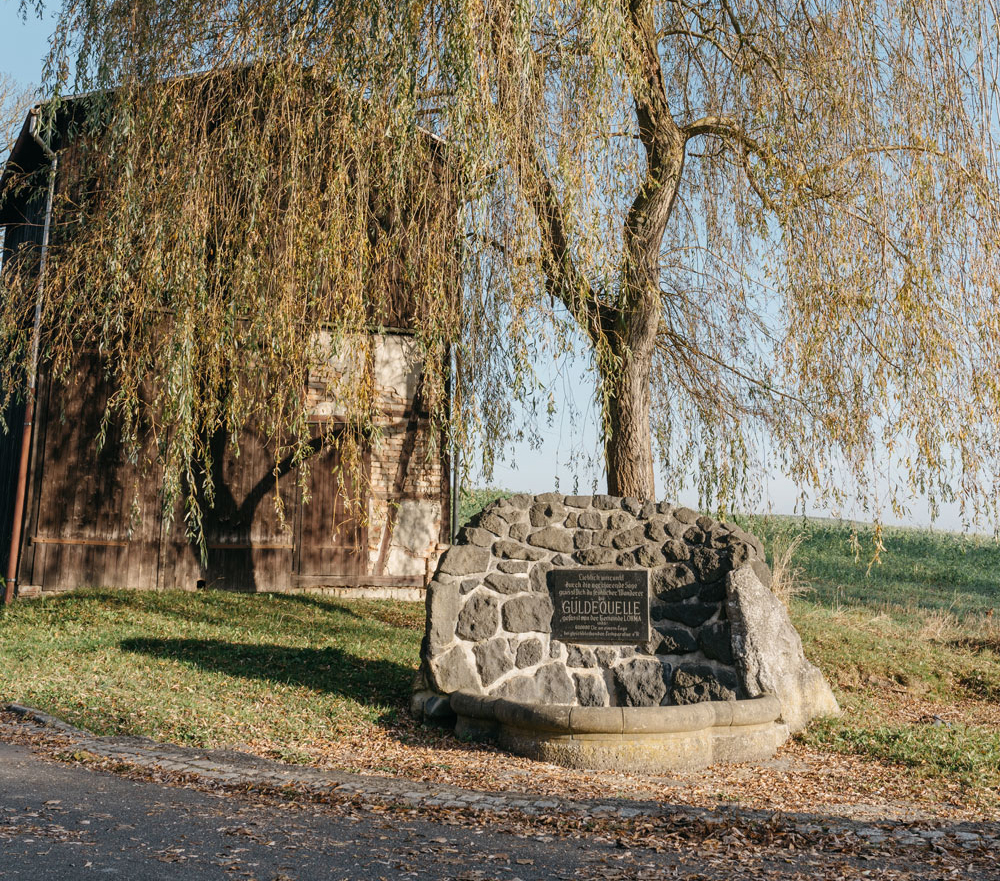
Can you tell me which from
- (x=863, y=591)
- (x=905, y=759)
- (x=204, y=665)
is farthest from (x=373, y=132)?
(x=863, y=591)

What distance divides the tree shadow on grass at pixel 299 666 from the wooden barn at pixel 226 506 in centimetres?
233

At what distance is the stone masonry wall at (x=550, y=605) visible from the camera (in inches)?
302

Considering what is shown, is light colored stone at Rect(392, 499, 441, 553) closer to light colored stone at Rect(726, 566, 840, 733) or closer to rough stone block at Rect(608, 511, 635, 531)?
rough stone block at Rect(608, 511, 635, 531)

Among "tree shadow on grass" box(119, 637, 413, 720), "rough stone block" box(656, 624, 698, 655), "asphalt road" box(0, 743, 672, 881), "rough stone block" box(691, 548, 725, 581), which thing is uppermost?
"rough stone block" box(691, 548, 725, 581)

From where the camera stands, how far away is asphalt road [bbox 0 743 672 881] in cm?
404

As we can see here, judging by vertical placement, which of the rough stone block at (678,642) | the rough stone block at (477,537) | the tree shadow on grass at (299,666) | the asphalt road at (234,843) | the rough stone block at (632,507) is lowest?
the asphalt road at (234,843)

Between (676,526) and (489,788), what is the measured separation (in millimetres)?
3007

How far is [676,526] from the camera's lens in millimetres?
8109

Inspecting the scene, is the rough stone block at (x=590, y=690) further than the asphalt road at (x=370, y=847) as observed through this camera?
Yes

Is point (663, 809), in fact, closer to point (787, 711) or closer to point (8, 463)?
point (787, 711)

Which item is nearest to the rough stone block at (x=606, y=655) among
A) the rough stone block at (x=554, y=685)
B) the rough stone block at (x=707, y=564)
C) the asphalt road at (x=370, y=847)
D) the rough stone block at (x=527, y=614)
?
the rough stone block at (x=554, y=685)

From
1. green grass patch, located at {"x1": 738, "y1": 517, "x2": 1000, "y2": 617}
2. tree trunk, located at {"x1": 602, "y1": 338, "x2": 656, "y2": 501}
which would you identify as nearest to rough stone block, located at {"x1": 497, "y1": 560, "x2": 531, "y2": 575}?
tree trunk, located at {"x1": 602, "y1": 338, "x2": 656, "y2": 501}

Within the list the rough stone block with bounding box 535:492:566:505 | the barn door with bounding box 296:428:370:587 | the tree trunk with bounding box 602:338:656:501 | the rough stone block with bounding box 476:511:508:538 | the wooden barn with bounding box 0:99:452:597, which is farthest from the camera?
the barn door with bounding box 296:428:370:587

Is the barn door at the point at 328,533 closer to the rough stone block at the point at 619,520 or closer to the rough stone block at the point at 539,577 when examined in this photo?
the rough stone block at the point at 539,577
